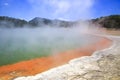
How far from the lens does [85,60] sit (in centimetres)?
835

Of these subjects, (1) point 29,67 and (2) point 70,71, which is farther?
(1) point 29,67

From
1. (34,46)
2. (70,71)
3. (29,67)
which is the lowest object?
(29,67)

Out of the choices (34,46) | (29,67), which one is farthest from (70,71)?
(34,46)

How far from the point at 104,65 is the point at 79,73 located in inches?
55.9

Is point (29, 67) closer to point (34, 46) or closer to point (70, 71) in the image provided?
point (70, 71)

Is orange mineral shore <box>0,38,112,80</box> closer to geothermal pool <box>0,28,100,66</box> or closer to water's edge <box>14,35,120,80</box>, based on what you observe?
geothermal pool <box>0,28,100,66</box>

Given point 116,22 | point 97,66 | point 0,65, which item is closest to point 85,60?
point 97,66

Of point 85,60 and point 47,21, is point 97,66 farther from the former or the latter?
point 47,21

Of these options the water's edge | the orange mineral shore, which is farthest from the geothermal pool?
the water's edge

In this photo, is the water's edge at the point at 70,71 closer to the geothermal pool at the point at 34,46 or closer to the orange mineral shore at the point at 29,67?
the orange mineral shore at the point at 29,67

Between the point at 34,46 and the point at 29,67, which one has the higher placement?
the point at 34,46

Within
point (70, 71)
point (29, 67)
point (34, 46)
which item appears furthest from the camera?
point (34, 46)

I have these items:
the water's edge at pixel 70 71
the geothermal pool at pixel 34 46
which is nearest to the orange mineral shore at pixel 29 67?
the geothermal pool at pixel 34 46

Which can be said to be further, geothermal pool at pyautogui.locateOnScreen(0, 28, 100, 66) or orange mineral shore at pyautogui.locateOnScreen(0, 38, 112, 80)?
geothermal pool at pyautogui.locateOnScreen(0, 28, 100, 66)
